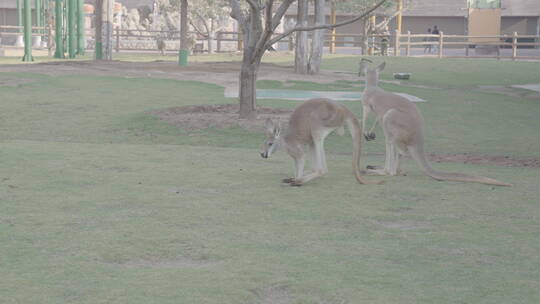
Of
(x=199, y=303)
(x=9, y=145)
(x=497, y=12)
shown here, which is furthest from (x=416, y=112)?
(x=497, y=12)

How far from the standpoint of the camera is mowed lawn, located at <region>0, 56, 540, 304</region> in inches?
159

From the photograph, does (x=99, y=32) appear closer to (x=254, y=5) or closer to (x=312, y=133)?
(x=254, y=5)

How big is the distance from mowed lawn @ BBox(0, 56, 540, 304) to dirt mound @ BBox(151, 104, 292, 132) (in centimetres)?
78

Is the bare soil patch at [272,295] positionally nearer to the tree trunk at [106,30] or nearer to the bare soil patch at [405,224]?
the bare soil patch at [405,224]

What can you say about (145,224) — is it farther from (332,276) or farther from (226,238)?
(332,276)

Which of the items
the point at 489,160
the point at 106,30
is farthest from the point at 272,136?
the point at 106,30

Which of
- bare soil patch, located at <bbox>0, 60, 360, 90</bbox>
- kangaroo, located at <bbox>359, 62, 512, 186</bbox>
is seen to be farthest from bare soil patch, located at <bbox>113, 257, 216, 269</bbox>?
bare soil patch, located at <bbox>0, 60, 360, 90</bbox>

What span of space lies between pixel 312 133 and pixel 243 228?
6.35ft

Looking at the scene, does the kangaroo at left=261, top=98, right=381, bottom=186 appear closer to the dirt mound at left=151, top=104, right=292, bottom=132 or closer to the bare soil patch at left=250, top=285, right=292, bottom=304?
the bare soil patch at left=250, top=285, right=292, bottom=304

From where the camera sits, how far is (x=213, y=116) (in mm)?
12656

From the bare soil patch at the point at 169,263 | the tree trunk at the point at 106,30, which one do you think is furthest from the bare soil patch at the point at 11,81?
the bare soil patch at the point at 169,263

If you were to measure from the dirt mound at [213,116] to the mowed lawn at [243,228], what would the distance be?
78 cm

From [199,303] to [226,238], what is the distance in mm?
1320

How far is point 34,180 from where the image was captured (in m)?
6.98
